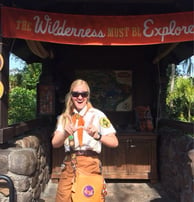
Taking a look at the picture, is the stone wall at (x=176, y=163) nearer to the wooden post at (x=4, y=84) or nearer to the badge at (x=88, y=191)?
the badge at (x=88, y=191)

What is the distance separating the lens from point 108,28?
4.00 m

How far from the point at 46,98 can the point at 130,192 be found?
2.38 metres

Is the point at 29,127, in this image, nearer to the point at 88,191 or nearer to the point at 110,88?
the point at 88,191

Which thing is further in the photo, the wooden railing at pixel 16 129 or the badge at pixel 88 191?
the wooden railing at pixel 16 129

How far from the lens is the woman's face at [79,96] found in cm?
283

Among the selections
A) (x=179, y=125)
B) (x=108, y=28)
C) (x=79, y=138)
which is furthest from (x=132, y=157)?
(x=79, y=138)

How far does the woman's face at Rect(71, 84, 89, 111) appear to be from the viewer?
2.83m

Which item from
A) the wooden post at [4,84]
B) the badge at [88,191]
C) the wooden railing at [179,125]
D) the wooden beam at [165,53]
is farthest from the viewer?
the wooden beam at [165,53]

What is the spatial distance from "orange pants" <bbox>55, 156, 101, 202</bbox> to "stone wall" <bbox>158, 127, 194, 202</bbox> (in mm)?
1214

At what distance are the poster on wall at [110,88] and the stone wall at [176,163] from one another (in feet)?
3.84

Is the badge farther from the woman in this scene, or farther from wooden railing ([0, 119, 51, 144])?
wooden railing ([0, 119, 51, 144])

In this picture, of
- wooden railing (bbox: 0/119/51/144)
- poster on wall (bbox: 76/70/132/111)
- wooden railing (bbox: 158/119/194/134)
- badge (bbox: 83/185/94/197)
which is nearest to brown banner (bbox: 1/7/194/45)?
wooden railing (bbox: 0/119/51/144)

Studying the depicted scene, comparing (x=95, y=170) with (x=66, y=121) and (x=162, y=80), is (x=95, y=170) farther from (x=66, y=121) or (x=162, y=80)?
(x=162, y=80)

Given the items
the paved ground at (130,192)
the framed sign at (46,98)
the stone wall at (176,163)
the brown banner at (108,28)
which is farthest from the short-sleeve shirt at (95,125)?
the framed sign at (46,98)
